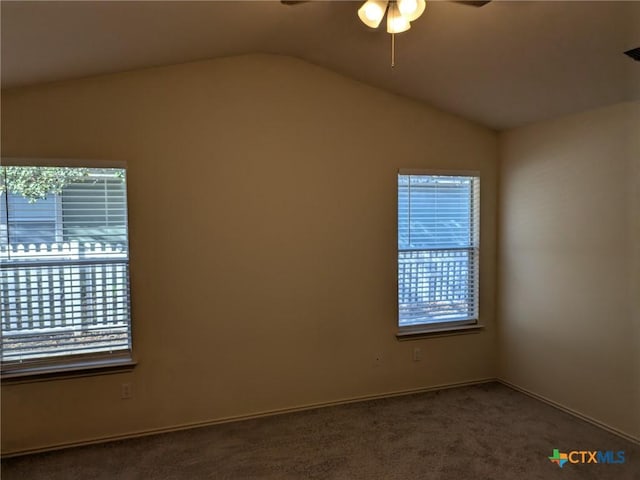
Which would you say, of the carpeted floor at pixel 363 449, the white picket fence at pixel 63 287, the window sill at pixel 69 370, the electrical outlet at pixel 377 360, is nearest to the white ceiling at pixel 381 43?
the white picket fence at pixel 63 287

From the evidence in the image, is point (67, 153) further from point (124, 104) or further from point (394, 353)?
point (394, 353)

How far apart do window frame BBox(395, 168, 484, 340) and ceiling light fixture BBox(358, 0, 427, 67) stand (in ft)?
5.41

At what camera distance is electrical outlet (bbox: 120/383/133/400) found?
281 cm

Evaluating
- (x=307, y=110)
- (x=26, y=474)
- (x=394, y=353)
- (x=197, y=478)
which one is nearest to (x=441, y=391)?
(x=394, y=353)

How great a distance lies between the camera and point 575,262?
3096 mm

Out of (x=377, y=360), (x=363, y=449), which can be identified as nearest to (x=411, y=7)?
(x=363, y=449)

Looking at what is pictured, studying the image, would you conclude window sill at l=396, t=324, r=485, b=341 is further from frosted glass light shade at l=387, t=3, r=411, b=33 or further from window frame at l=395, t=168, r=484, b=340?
frosted glass light shade at l=387, t=3, r=411, b=33

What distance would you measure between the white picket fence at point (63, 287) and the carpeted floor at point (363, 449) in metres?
0.88

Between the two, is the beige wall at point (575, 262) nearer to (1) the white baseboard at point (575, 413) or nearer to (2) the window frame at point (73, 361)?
(1) the white baseboard at point (575, 413)

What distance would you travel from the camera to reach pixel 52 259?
2.68 meters

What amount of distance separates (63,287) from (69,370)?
1.89 ft

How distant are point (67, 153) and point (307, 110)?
1778 mm

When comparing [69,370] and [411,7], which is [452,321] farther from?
[69,370]

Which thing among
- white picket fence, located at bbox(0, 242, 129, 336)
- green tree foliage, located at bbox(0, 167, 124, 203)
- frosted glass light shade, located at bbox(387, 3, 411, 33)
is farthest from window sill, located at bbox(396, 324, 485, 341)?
green tree foliage, located at bbox(0, 167, 124, 203)
